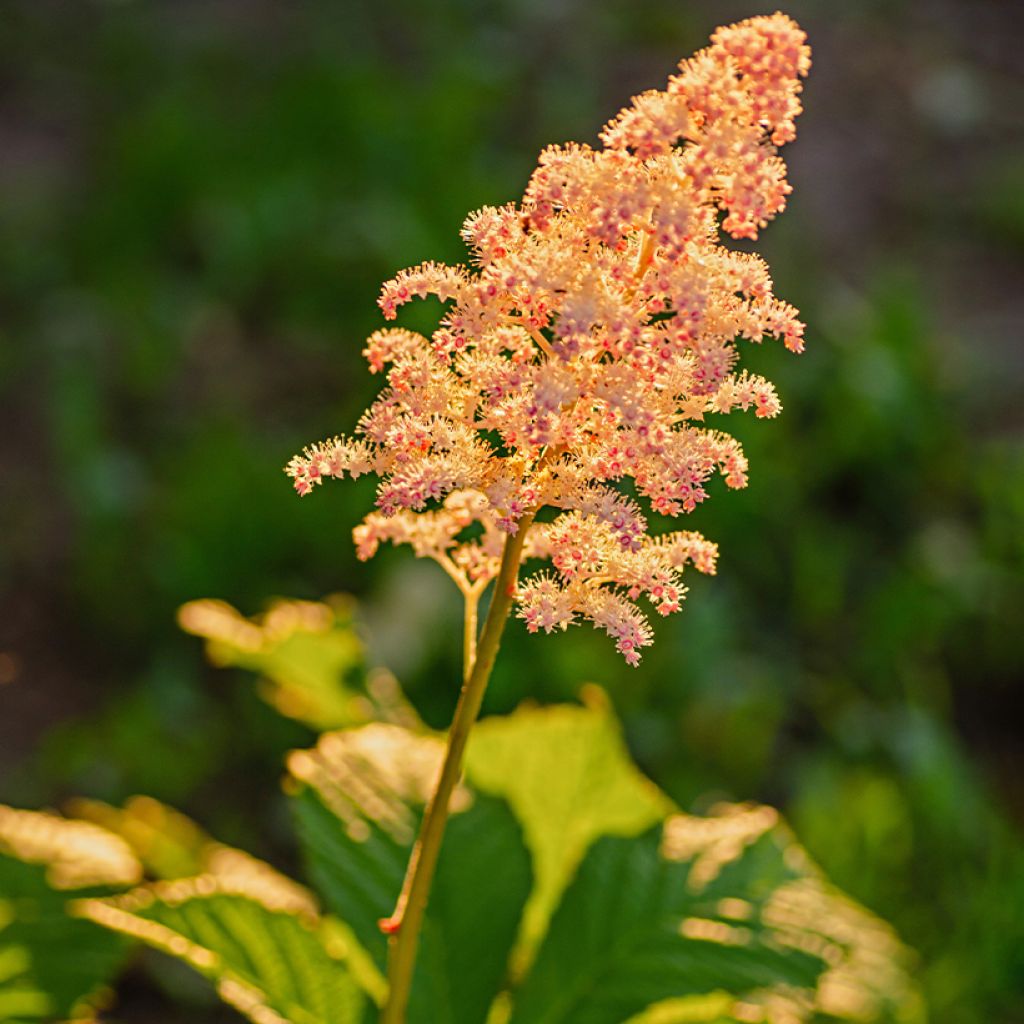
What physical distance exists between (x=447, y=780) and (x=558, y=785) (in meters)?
0.96

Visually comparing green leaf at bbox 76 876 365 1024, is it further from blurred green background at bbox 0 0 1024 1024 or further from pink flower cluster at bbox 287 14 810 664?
blurred green background at bbox 0 0 1024 1024

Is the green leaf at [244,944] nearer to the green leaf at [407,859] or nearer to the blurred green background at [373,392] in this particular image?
the green leaf at [407,859]

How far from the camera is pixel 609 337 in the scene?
130 cm

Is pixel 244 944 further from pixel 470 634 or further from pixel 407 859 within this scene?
pixel 470 634

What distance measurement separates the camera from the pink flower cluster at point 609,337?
4.21 feet

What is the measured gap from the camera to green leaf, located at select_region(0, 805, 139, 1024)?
213cm

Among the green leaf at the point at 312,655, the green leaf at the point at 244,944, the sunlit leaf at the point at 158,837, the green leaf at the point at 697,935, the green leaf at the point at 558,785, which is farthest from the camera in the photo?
the sunlit leaf at the point at 158,837

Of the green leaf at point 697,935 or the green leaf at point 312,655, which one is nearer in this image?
the green leaf at point 697,935

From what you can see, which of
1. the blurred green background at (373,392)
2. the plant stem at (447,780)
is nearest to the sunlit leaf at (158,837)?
the blurred green background at (373,392)

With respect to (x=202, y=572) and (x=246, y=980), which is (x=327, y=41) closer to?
(x=202, y=572)

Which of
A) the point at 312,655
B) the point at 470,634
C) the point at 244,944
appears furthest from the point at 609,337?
the point at 312,655

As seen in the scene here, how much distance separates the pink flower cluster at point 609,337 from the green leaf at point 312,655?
3.78 feet

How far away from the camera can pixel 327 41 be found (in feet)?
23.0

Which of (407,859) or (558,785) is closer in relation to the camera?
(407,859)
